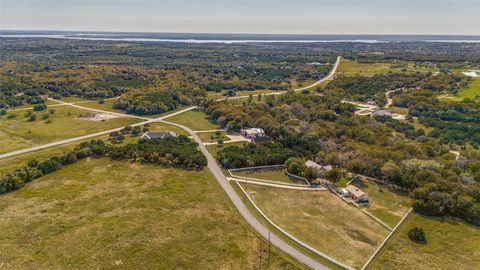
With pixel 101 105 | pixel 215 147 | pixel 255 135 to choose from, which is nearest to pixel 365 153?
pixel 255 135

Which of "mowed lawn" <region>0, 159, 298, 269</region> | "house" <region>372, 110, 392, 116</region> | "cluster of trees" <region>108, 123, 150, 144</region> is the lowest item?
"mowed lawn" <region>0, 159, 298, 269</region>

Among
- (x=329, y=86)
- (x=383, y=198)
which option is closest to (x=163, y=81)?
(x=329, y=86)

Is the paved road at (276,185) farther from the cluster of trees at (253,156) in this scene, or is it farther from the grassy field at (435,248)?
the grassy field at (435,248)

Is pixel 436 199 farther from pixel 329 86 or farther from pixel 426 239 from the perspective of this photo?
pixel 329 86

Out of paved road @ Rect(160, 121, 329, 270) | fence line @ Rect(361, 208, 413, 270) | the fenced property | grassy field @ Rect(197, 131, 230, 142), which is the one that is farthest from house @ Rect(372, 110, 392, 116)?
paved road @ Rect(160, 121, 329, 270)

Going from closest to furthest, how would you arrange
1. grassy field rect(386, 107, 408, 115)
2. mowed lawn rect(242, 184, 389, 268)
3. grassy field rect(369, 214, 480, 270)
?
grassy field rect(369, 214, 480, 270) → mowed lawn rect(242, 184, 389, 268) → grassy field rect(386, 107, 408, 115)

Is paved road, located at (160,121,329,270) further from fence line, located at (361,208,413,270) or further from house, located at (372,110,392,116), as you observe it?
house, located at (372,110,392,116)
